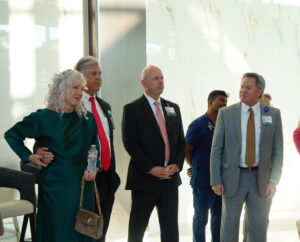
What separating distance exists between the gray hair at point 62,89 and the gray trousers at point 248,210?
1.34m

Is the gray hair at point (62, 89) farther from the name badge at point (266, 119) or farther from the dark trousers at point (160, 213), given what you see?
the name badge at point (266, 119)

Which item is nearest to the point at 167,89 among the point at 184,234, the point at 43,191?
the point at 184,234

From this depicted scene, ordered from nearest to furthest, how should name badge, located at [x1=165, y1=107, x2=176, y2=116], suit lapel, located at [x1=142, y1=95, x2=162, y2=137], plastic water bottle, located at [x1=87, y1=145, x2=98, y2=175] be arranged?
plastic water bottle, located at [x1=87, y1=145, x2=98, y2=175] → suit lapel, located at [x1=142, y1=95, x2=162, y2=137] → name badge, located at [x1=165, y1=107, x2=176, y2=116]

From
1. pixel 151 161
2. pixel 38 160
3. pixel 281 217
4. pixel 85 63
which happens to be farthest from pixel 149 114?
pixel 281 217

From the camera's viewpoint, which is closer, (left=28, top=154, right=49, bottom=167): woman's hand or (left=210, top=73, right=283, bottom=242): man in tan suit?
(left=28, top=154, right=49, bottom=167): woman's hand

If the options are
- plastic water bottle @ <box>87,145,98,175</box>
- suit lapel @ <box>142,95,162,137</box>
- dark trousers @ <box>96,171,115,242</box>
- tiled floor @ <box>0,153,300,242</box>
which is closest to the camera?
plastic water bottle @ <box>87,145,98,175</box>

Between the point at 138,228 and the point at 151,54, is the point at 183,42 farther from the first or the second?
the point at 138,228

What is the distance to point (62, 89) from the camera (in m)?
3.54

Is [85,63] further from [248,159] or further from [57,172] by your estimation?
[248,159]

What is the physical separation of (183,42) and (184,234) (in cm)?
215

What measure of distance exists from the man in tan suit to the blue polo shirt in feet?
1.71

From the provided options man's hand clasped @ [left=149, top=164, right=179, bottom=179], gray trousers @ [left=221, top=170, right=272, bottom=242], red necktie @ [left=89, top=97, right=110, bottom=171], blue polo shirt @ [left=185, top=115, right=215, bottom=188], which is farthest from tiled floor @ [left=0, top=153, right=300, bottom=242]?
red necktie @ [left=89, top=97, right=110, bottom=171]

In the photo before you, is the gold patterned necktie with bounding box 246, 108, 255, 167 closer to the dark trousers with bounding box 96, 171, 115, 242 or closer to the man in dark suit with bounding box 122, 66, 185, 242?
the man in dark suit with bounding box 122, 66, 185, 242

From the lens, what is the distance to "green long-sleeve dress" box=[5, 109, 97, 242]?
3467mm
